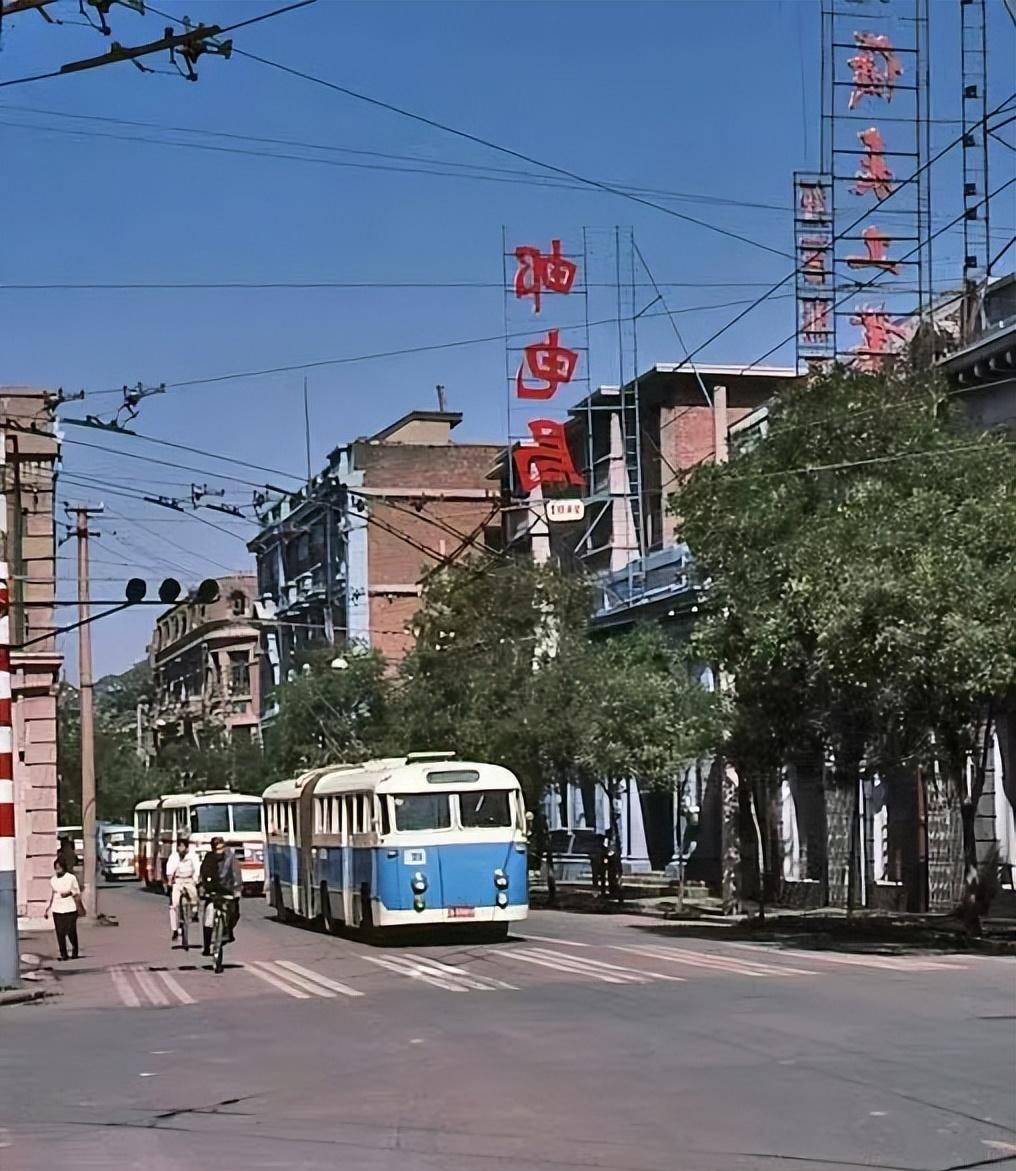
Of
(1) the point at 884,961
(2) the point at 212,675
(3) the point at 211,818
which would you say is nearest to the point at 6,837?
(1) the point at 884,961

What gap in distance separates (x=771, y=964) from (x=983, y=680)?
474cm

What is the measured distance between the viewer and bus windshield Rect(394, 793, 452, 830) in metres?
30.8

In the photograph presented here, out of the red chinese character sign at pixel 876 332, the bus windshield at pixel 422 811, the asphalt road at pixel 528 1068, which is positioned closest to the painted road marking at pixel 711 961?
the asphalt road at pixel 528 1068

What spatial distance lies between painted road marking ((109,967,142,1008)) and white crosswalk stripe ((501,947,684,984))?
5316mm

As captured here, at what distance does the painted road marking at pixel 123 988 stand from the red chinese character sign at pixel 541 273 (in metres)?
33.5

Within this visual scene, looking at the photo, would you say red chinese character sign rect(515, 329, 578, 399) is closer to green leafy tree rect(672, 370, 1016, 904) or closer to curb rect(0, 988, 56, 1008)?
green leafy tree rect(672, 370, 1016, 904)

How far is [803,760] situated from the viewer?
106 feet

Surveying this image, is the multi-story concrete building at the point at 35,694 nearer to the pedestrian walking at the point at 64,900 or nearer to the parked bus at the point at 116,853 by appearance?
the pedestrian walking at the point at 64,900

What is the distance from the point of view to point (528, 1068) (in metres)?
15.0

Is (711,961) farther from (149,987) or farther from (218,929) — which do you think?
(149,987)

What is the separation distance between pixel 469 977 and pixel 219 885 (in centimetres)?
537

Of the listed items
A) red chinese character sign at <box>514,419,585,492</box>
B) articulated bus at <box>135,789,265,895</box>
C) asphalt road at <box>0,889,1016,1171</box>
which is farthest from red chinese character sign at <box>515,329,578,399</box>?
asphalt road at <box>0,889,1016,1171</box>

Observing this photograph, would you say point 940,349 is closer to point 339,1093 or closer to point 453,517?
point 339,1093

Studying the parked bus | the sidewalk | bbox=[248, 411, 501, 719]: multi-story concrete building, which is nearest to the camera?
the sidewalk
